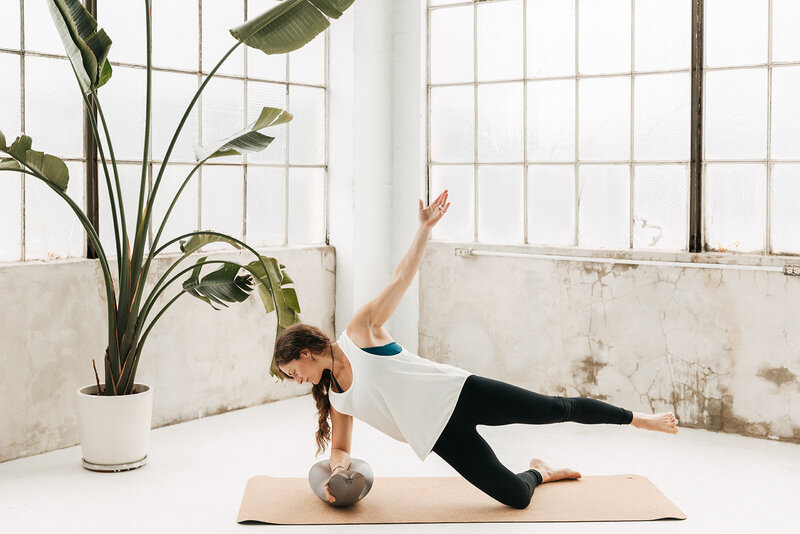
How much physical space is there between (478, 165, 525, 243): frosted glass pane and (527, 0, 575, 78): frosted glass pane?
1.93ft

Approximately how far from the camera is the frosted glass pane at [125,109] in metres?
4.38

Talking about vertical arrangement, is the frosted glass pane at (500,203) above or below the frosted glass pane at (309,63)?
below

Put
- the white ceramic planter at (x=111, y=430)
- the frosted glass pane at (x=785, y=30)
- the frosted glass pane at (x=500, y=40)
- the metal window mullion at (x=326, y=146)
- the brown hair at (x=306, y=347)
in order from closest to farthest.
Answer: the brown hair at (x=306, y=347), the white ceramic planter at (x=111, y=430), the frosted glass pane at (x=785, y=30), the frosted glass pane at (x=500, y=40), the metal window mullion at (x=326, y=146)

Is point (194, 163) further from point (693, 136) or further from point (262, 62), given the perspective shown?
point (693, 136)

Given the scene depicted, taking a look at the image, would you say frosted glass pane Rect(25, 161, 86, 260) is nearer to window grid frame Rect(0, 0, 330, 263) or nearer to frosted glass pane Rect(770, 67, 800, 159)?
window grid frame Rect(0, 0, 330, 263)

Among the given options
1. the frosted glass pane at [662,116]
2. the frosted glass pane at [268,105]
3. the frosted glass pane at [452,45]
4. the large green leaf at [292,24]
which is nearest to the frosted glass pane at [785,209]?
the frosted glass pane at [662,116]

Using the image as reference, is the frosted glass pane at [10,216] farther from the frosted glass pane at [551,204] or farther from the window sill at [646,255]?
the frosted glass pane at [551,204]

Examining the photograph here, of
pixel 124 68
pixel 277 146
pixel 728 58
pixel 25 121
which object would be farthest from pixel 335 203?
pixel 728 58

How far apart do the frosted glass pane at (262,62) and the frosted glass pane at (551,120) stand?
1467 mm

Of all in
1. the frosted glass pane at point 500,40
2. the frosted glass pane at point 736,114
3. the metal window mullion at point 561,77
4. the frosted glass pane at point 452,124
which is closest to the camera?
the frosted glass pane at point 736,114

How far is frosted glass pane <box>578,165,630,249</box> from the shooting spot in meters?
4.86

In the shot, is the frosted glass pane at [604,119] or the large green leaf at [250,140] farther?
the frosted glass pane at [604,119]

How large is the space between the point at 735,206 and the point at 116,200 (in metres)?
3.13

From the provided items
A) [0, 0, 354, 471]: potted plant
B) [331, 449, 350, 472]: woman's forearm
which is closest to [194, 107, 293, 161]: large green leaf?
[0, 0, 354, 471]: potted plant
